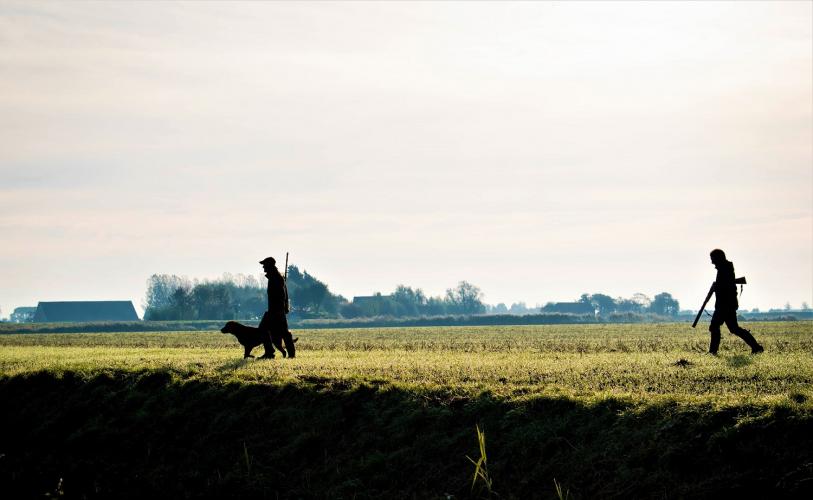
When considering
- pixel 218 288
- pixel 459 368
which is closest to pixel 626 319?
pixel 218 288

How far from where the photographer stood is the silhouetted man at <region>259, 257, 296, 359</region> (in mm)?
23016

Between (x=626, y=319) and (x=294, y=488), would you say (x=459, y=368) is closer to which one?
(x=294, y=488)

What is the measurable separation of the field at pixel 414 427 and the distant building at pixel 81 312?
174161 mm

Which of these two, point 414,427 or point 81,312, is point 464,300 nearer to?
point 81,312

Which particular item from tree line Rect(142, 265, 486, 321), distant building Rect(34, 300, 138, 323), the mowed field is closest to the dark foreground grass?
the mowed field

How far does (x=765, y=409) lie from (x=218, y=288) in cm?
14049

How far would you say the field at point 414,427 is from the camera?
474 inches

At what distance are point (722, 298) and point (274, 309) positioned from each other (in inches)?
445

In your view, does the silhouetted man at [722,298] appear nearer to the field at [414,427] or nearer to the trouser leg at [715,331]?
the trouser leg at [715,331]

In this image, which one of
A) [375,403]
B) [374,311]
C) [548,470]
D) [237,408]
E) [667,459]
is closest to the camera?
[667,459]

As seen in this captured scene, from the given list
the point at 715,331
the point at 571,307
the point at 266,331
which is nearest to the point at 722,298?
the point at 715,331

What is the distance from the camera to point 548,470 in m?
12.9

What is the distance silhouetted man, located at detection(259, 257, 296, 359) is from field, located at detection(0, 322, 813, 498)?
5.93 ft

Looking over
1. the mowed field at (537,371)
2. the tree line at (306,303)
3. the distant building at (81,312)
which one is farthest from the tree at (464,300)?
the mowed field at (537,371)
